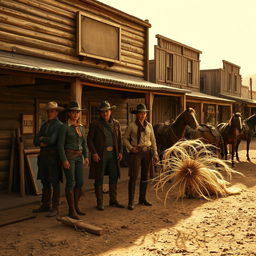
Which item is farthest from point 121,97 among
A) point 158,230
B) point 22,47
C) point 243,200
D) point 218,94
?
point 218,94

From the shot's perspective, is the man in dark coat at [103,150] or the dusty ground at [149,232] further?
the man in dark coat at [103,150]

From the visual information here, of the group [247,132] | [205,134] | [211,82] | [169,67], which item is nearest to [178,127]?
[205,134]

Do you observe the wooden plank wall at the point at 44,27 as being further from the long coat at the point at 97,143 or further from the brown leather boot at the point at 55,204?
the brown leather boot at the point at 55,204

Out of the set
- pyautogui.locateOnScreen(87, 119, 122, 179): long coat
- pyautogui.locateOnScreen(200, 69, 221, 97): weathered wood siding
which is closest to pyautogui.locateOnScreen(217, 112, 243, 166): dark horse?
pyautogui.locateOnScreen(87, 119, 122, 179): long coat

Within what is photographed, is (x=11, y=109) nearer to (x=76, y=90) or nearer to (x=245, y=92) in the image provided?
(x=76, y=90)

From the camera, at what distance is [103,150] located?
6.20 m

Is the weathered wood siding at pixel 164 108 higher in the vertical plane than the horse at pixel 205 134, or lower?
higher

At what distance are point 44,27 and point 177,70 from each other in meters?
10.9

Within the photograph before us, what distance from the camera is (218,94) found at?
24.3m

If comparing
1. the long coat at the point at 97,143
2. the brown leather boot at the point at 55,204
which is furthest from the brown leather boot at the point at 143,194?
the brown leather boot at the point at 55,204

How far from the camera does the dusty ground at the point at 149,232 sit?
166 inches

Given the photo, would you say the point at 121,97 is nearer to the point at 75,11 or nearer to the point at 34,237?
the point at 75,11

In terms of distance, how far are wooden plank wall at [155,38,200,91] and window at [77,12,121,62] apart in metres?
5.70

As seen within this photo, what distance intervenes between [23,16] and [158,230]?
6.74 m
